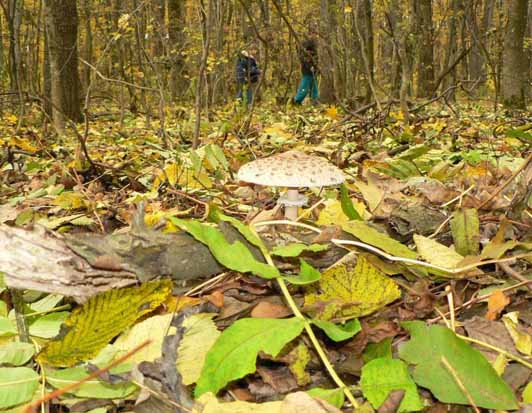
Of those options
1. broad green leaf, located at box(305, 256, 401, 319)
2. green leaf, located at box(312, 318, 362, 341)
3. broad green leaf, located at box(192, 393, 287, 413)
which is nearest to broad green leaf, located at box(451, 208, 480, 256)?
broad green leaf, located at box(305, 256, 401, 319)

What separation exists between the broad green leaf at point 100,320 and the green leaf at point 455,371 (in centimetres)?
49

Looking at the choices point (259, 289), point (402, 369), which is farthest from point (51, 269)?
point (402, 369)

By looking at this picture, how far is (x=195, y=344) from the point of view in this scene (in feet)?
3.21

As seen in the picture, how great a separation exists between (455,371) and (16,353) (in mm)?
763

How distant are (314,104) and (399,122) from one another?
863cm

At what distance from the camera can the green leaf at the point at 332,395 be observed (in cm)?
82

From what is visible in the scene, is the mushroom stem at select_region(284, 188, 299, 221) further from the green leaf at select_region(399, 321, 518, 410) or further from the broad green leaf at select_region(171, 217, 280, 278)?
the green leaf at select_region(399, 321, 518, 410)

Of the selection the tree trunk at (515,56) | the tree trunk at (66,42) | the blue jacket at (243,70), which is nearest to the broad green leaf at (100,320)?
the tree trunk at (66,42)

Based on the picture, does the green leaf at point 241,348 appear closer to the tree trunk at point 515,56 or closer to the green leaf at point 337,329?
the green leaf at point 337,329

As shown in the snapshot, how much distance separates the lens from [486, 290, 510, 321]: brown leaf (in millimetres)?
1028

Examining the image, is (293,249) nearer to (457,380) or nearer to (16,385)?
(457,380)

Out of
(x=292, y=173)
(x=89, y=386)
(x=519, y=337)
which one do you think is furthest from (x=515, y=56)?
(x=89, y=386)

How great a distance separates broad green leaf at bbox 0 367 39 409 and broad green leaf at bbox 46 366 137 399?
0.10 feet

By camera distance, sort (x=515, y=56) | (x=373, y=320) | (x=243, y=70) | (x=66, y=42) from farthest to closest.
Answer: (x=243, y=70) < (x=515, y=56) < (x=66, y=42) < (x=373, y=320)
